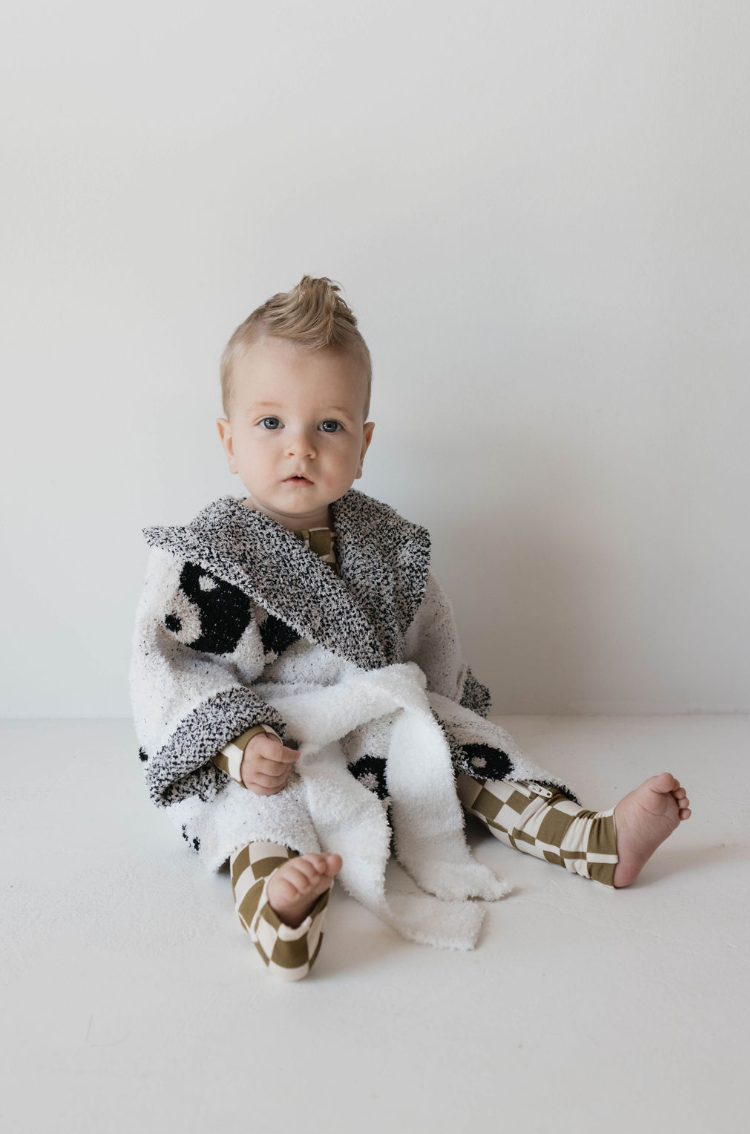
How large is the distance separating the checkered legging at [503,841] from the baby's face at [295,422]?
0.40 m

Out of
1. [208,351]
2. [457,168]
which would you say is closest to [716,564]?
[457,168]

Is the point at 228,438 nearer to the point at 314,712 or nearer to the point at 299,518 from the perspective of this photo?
the point at 299,518

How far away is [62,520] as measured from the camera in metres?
1.37

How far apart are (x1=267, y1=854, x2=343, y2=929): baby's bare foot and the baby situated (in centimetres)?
8

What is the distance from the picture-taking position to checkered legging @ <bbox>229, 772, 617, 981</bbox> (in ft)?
2.46

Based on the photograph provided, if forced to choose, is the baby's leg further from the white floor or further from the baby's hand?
the baby's hand

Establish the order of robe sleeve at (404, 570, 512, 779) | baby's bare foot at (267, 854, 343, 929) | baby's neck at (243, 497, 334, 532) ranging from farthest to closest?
1. robe sleeve at (404, 570, 512, 779)
2. baby's neck at (243, 497, 334, 532)
3. baby's bare foot at (267, 854, 343, 929)

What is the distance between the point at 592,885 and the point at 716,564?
67cm

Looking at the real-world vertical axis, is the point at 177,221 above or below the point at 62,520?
above

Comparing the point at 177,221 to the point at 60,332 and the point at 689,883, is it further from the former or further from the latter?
the point at 689,883

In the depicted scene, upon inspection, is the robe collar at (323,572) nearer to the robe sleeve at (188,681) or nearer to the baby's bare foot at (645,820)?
the robe sleeve at (188,681)

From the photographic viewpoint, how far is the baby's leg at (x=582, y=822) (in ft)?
2.87

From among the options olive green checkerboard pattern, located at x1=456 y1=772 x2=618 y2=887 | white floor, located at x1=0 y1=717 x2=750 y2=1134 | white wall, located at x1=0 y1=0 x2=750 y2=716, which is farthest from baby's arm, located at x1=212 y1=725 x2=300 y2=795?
white wall, located at x1=0 y1=0 x2=750 y2=716

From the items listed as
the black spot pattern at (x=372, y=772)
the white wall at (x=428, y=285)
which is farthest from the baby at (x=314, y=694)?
the white wall at (x=428, y=285)
